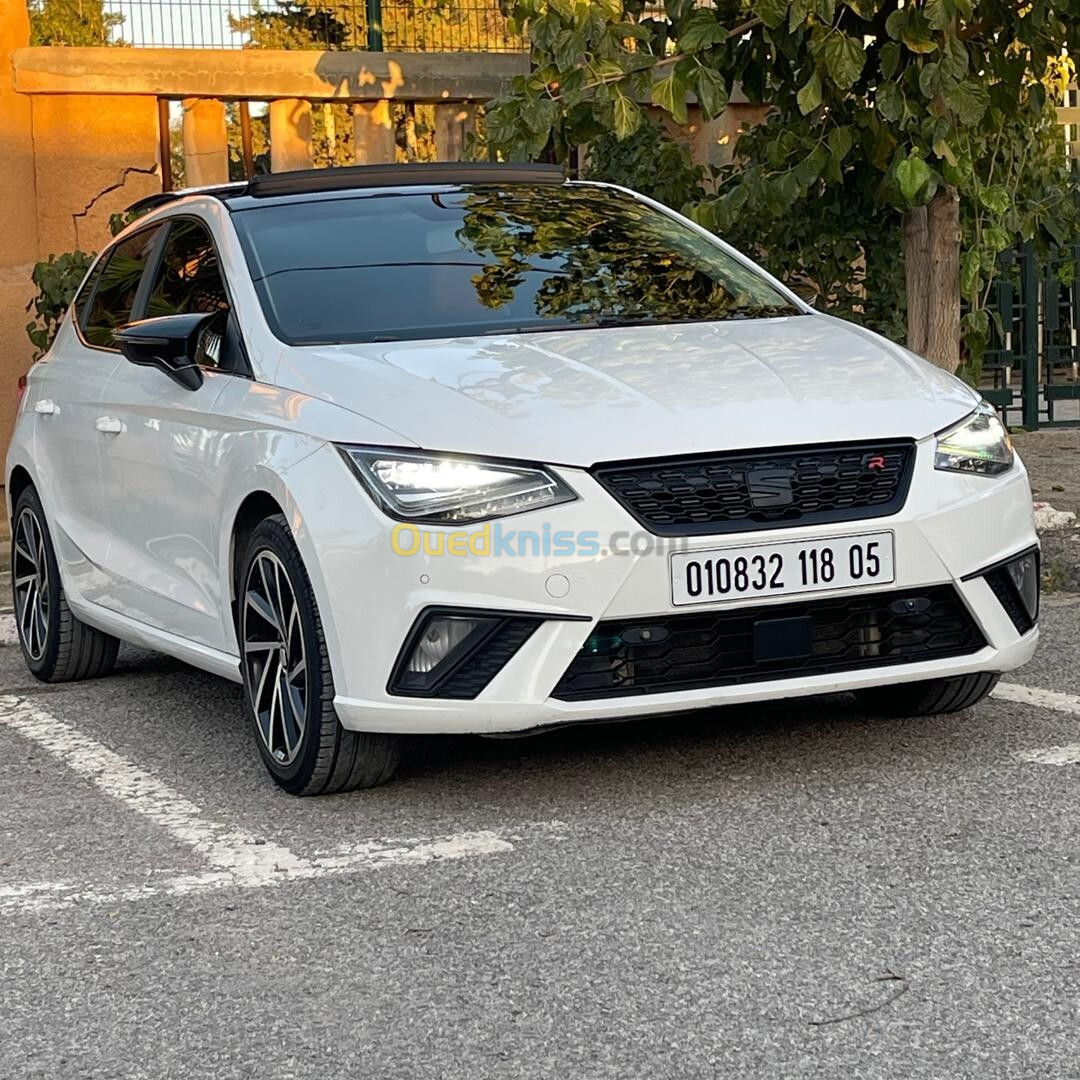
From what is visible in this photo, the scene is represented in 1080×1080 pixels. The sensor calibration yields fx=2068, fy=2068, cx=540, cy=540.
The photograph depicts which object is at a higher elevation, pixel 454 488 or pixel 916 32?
pixel 916 32

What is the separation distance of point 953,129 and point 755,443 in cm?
367

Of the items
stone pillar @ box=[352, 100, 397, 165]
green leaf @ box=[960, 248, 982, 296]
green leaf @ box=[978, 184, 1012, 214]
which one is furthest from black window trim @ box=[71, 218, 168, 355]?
stone pillar @ box=[352, 100, 397, 165]

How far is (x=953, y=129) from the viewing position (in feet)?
25.6

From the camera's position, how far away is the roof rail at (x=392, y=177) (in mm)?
6117

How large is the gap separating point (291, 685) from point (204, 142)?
7.75 meters

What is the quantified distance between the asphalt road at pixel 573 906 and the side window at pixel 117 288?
1.53 metres

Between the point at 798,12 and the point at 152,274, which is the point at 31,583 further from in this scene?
the point at 798,12

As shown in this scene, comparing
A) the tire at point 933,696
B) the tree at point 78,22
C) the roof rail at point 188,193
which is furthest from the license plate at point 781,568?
the tree at point 78,22

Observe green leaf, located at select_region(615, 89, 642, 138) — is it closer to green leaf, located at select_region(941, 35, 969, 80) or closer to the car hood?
green leaf, located at select_region(941, 35, 969, 80)

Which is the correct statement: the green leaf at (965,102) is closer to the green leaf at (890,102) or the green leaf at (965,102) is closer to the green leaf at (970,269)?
the green leaf at (890,102)

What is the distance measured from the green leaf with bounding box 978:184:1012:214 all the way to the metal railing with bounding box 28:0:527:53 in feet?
13.5

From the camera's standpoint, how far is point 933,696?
5.42 metres

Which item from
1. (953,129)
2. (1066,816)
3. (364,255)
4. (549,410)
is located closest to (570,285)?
(364,255)

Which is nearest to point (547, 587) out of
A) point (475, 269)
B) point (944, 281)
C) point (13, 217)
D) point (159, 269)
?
point (475, 269)
